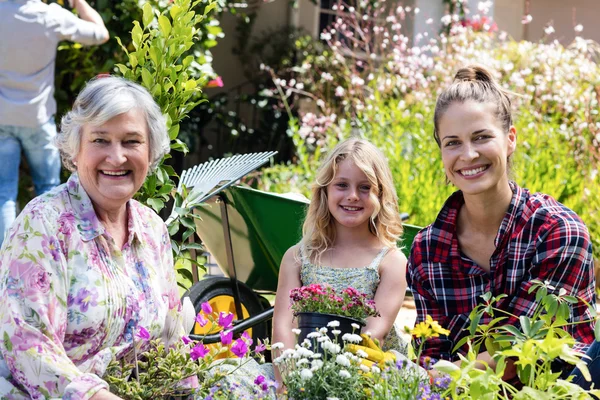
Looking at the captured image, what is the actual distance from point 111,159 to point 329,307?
2.40 feet

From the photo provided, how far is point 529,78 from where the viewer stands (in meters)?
7.14

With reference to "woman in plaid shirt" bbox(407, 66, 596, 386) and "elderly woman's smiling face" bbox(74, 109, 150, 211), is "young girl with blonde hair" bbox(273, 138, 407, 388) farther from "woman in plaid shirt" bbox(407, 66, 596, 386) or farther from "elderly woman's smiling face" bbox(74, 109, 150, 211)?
"elderly woman's smiling face" bbox(74, 109, 150, 211)

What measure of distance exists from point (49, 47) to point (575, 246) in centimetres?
332

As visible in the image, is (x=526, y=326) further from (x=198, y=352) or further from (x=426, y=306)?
(x=426, y=306)

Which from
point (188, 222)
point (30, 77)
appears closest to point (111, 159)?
point (188, 222)

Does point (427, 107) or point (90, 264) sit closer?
point (90, 264)

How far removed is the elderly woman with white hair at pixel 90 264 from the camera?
2018 millimetres

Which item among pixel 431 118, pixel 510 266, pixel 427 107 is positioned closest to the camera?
pixel 510 266

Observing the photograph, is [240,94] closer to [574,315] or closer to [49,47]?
[49,47]

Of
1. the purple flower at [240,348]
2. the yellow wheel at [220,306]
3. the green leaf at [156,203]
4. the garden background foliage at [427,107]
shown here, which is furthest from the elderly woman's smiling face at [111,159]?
the garden background foliage at [427,107]

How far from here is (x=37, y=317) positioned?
2025 millimetres

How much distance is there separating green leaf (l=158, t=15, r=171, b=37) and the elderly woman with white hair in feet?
1.88

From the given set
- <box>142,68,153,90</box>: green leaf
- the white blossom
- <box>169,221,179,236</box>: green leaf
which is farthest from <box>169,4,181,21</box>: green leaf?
the white blossom

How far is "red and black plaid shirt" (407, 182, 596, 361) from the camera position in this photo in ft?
8.04
